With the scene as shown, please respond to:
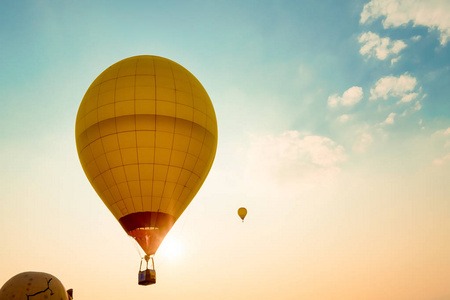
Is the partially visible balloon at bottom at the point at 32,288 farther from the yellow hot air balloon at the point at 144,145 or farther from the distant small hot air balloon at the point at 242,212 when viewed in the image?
the distant small hot air balloon at the point at 242,212

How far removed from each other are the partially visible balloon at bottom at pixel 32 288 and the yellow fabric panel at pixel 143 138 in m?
5.73

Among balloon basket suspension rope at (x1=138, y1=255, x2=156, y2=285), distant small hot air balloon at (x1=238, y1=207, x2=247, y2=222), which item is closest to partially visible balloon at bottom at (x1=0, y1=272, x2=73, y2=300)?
balloon basket suspension rope at (x1=138, y1=255, x2=156, y2=285)

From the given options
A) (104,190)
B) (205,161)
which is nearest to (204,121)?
(205,161)

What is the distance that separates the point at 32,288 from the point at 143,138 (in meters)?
8.20

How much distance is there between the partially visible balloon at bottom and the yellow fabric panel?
573 cm

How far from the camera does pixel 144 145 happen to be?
1739cm

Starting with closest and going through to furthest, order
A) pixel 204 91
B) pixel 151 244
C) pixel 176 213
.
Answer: pixel 151 244
pixel 176 213
pixel 204 91

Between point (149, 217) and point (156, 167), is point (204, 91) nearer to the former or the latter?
point (156, 167)

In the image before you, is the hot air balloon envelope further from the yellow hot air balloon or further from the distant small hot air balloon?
the distant small hot air balloon

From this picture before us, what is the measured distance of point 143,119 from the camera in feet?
57.4

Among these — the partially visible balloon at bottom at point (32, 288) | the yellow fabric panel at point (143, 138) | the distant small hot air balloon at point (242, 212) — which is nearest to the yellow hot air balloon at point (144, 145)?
the yellow fabric panel at point (143, 138)

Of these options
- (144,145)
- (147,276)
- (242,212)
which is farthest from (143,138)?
(242,212)

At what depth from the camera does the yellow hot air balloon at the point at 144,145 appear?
17344 mm

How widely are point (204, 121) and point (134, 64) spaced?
5.10 metres
